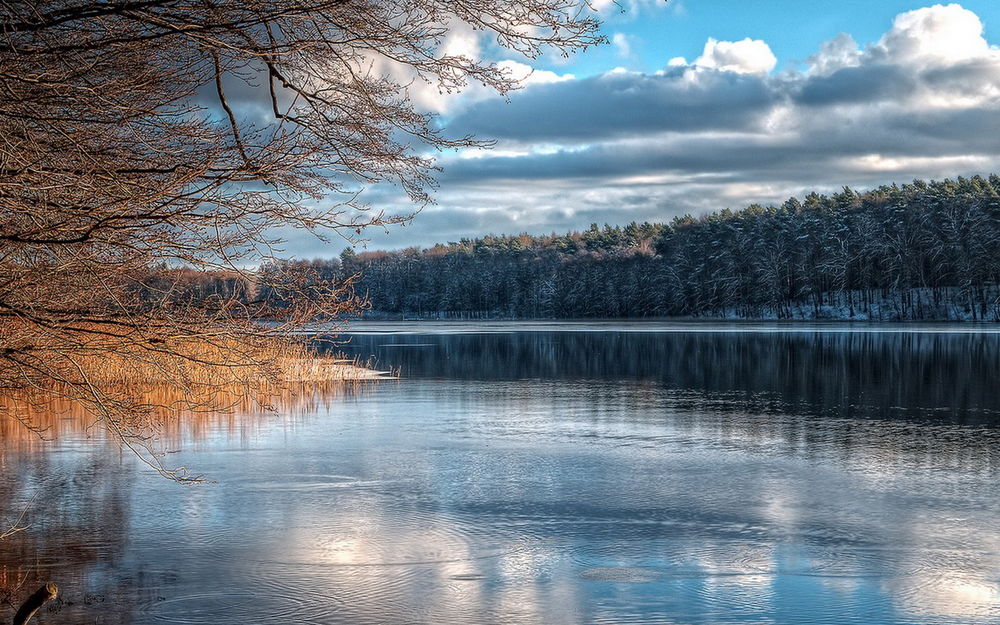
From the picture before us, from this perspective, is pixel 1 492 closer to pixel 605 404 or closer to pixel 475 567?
pixel 475 567

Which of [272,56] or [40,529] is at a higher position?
[272,56]

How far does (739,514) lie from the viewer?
36.9 ft

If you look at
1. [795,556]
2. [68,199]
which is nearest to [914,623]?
[795,556]

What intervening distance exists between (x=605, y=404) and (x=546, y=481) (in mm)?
9518

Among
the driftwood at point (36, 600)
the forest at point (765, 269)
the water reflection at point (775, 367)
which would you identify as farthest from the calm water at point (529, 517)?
the forest at point (765, 269)

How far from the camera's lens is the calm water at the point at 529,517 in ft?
27.3

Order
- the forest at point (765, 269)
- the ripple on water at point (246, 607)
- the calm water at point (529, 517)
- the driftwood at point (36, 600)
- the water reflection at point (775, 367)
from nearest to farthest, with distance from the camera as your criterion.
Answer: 1. the driftwood at point (36, 600)
2. the ripple on water at point (246, 607)
3. the calm water at point (529, 517)
4. the water reflection at point (775, 367)
5. the forest at point (765, 269)

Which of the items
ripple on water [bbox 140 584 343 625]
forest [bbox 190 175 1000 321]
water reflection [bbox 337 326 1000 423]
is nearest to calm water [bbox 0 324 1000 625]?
ripple on water [bbox 140 584 343 625]

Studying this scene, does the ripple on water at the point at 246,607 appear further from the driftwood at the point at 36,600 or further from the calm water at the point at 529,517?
the driftwood at the point at 36,600

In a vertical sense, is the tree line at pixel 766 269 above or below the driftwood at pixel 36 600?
above

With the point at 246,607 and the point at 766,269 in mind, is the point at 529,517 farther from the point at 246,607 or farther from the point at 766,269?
the point at 766,269

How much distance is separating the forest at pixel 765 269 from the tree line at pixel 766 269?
0.15m


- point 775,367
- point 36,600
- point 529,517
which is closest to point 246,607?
point 36,600

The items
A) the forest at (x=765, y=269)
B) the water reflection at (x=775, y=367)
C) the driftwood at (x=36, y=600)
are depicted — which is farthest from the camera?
the forest at (x=765, y=269)
